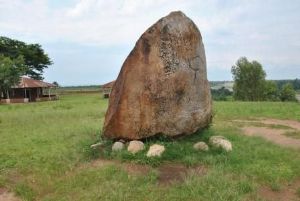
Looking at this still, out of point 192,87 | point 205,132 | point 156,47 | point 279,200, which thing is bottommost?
point 279,200

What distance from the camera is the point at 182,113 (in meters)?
9.55

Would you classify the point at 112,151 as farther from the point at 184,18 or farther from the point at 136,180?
the point at 184,18

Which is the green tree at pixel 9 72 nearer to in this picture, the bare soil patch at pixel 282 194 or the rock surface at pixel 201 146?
the rock surface at pixel 201 146

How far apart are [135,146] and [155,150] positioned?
54 cm

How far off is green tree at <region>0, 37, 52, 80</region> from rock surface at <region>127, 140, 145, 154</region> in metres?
36.9

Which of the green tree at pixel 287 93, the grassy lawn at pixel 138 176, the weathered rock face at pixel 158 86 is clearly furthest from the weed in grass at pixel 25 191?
the green tree at pixel 287 93

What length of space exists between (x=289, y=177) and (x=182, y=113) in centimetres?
289

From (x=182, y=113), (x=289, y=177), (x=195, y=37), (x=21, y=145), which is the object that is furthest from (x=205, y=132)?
(x=21, y=145)

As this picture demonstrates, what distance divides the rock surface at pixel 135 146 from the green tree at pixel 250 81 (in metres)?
45.0

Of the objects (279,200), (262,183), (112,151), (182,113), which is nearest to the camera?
(279,200)

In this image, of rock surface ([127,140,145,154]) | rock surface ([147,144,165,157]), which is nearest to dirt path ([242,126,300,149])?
rock surface ([147,144,165,157])

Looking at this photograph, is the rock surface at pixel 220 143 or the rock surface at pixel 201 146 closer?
the rock surface at pixel 201 146

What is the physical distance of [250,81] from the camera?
5294 centimetres

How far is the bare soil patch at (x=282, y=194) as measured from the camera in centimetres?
670
